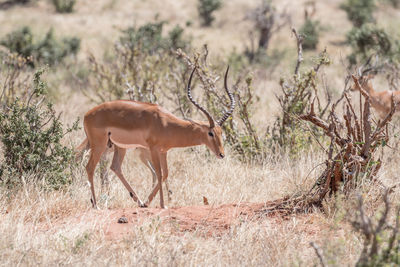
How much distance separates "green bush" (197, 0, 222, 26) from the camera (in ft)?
112

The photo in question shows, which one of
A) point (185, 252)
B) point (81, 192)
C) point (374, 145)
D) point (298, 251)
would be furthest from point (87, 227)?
point (374, 145)

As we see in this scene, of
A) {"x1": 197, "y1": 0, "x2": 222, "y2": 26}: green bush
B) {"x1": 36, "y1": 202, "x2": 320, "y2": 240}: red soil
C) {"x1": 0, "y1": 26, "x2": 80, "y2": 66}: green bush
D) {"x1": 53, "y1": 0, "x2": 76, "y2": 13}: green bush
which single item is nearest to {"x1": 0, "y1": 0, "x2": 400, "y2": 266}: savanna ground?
{"x1": 36, "y1": 202, "x2": 320, "y2": 240}: red soil

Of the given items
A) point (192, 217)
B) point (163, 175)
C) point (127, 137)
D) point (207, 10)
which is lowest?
point (192, 217)

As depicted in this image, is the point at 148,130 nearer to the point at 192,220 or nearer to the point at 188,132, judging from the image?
the point at 188,132

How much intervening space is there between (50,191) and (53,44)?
1505cm

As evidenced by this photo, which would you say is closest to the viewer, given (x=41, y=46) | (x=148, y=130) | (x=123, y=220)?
(x=123, y=220)

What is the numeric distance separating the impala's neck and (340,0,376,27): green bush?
26041mm

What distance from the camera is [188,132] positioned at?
614cm

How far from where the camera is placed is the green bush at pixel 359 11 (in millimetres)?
30703

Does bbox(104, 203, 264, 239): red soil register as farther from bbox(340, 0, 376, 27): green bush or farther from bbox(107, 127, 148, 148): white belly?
bbox(340, 0, 376, 27): green bush

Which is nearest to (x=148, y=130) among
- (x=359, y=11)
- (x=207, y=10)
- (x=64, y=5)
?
(x=359, y=11)

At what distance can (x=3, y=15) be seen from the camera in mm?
32812

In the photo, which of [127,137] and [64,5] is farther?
[64,5]

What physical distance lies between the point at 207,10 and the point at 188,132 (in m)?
28.9
